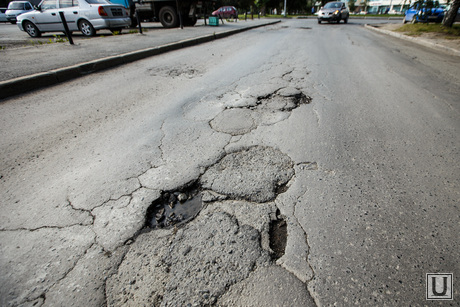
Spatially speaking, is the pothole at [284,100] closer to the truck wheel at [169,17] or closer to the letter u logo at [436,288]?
the letter u logo at [436,288]

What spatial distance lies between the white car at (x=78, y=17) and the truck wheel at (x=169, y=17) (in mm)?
3081

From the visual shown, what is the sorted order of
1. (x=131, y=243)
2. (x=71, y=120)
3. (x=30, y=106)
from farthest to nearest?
(x=30, y=106) < (x=71, y=120) < (x=131, y=243)

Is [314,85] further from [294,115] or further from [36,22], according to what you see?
[36,22]

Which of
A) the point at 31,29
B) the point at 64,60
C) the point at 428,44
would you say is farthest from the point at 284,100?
the point at 31,29

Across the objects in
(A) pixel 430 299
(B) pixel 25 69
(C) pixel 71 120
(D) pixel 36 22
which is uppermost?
(D) pixel 36 22

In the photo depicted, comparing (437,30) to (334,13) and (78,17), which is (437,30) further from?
(78,17)

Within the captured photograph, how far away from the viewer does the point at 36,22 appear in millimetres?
9641

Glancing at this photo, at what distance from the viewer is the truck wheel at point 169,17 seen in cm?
1216

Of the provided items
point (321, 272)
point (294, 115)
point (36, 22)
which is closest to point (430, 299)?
point (321, 272)

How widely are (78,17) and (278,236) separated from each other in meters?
11.5

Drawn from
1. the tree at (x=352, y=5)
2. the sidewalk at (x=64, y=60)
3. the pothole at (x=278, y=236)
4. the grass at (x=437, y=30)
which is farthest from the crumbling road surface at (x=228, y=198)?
the tree at (x=352, y=5)

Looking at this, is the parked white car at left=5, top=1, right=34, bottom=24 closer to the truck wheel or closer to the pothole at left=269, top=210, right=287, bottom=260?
the truck wheel

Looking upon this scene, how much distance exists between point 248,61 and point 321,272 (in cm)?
545

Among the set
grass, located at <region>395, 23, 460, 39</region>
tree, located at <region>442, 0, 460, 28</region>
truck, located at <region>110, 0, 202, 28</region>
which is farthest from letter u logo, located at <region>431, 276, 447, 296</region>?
tree, located at <region>442, 0, 460, 28</region>
